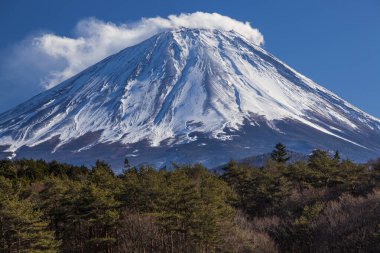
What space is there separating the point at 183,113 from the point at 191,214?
12420cm

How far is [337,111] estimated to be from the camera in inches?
6718

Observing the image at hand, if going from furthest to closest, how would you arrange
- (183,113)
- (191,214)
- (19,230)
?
1. (183,113)
2. (191,214)
3. (19,230)

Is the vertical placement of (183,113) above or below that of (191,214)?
above

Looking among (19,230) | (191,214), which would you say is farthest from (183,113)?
(19,230)

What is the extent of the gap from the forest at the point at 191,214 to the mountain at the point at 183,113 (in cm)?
8886

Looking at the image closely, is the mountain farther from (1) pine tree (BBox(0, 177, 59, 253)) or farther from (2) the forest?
(1) pine tree (BBox(0, 177, 59, 253))

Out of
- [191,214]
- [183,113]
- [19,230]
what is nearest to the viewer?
[19,230]

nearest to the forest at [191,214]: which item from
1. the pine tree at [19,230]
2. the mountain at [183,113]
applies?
the pine tree at [19,230]

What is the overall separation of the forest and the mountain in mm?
88861

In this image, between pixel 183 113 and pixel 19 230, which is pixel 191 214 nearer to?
pixel 19 230

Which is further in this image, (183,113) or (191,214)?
(183,113)

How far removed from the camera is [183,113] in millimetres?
150250

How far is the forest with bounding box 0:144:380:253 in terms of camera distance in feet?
84.6

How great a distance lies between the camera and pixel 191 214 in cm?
2633
